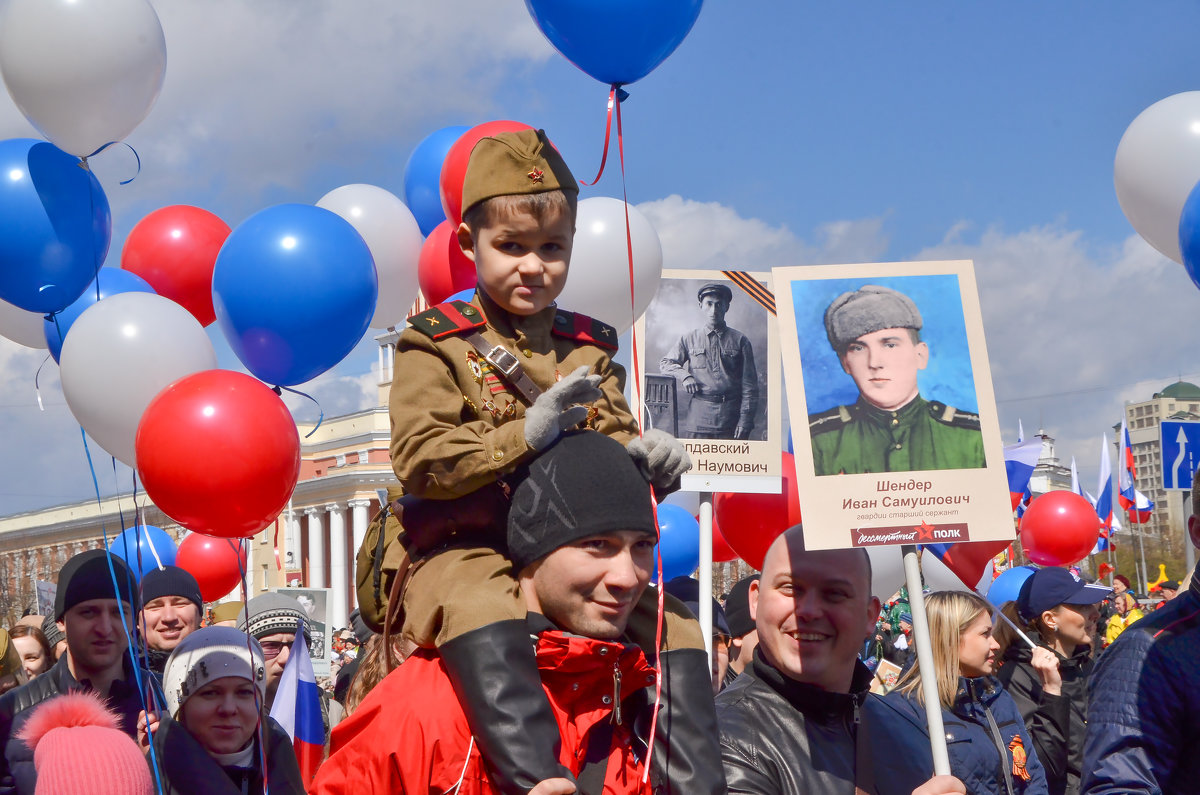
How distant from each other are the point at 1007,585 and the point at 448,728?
23.9 ft

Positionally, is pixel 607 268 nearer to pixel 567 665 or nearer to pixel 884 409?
pixel 884 409

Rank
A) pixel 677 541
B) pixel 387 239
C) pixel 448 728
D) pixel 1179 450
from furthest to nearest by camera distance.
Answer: pixel 1179 450 < pixel 677 541 < pixel 387 239 < pixel 448 728

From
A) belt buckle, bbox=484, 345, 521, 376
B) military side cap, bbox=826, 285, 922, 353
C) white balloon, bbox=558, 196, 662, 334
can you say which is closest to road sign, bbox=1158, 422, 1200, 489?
white balloon, bbox=558, 196, 662, 334

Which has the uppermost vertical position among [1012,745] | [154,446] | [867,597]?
[154,446]

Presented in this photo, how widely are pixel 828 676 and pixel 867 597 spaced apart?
279 millimetres

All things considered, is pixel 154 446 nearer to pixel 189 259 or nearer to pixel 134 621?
pixel 134 621

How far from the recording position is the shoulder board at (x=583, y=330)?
2.74 m

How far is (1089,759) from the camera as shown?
313 cm

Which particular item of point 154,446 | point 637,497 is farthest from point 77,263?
point 637,497

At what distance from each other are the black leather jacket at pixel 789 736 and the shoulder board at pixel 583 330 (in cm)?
110

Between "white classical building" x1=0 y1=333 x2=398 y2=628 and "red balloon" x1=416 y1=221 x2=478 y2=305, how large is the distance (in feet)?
112

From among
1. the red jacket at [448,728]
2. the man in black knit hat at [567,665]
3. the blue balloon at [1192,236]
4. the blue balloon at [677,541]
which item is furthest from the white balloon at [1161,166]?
the blue balloon at [677,541]

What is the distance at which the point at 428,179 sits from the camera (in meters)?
5.35

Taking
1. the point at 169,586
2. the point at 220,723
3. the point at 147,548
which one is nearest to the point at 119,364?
the point at 220,723
